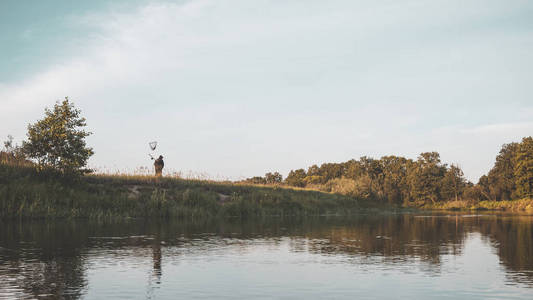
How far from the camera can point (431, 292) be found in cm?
885

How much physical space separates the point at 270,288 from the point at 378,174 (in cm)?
12894

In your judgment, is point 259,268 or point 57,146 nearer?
point 259,268

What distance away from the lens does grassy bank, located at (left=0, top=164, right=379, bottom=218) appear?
29.6 meters

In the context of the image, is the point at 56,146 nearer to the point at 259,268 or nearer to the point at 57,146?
the point at 57,146

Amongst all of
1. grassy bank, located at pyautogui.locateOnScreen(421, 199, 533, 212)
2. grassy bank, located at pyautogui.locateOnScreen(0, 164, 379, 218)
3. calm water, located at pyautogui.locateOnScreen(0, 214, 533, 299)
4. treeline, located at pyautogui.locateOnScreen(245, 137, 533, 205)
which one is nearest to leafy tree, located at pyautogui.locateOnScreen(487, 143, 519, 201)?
treeline, located at pyautogui.locateOnScreen(245, 137, 533, 205)

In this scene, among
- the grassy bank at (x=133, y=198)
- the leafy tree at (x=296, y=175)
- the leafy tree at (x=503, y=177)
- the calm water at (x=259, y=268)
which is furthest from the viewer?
the leafy tree at (x=296, y=175)

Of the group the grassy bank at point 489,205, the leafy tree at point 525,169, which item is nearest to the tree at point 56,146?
the grassy bank at point 489,205

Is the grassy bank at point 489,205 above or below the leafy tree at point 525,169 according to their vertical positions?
below

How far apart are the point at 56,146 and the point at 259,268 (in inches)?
1067

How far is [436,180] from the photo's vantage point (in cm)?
11181

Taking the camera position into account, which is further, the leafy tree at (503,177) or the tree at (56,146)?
the leafy tree at (503,177)

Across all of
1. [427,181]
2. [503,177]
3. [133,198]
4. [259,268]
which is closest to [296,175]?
[427,181]

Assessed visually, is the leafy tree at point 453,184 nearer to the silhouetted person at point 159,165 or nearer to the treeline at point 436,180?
the treeline at point 436,180

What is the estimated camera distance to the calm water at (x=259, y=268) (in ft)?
29.1
